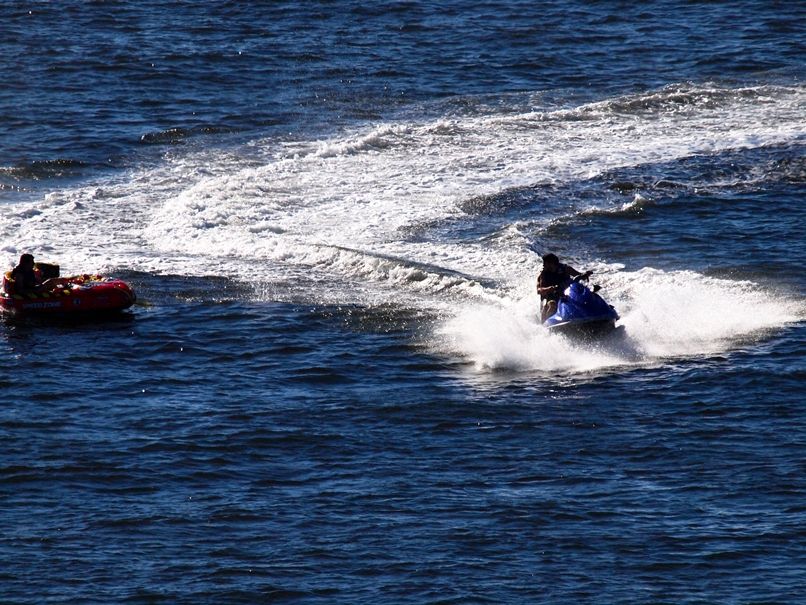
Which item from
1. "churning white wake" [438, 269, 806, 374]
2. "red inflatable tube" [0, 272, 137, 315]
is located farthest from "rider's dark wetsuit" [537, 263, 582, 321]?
"red inflatable tube" [0, 272, 137, 315]

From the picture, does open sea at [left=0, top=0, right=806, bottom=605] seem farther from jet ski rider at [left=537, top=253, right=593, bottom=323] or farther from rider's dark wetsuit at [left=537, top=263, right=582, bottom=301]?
rider's dark wetsuit at [left=537, top=263, right=582, bottom=301]

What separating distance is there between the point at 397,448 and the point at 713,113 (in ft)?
68.8

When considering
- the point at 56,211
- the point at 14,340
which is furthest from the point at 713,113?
the point at 14,340

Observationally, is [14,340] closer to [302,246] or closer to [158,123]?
[302,246]

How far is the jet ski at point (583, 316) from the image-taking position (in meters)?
26.4

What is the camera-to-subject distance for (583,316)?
26.4 meters

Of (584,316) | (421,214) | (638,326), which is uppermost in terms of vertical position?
(421,214)

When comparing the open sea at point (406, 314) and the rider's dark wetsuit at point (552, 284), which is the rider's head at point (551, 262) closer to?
the rider's dark wetsuit at point (552, 284)

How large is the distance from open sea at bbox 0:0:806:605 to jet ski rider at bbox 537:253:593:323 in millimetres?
491

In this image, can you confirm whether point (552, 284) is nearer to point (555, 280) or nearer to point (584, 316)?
point (555, 280)

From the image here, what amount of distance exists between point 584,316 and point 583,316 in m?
0.02

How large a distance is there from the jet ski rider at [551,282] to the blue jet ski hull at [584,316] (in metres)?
0.51

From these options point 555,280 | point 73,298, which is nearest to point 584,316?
point 555,280

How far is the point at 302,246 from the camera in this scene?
32344 mm
